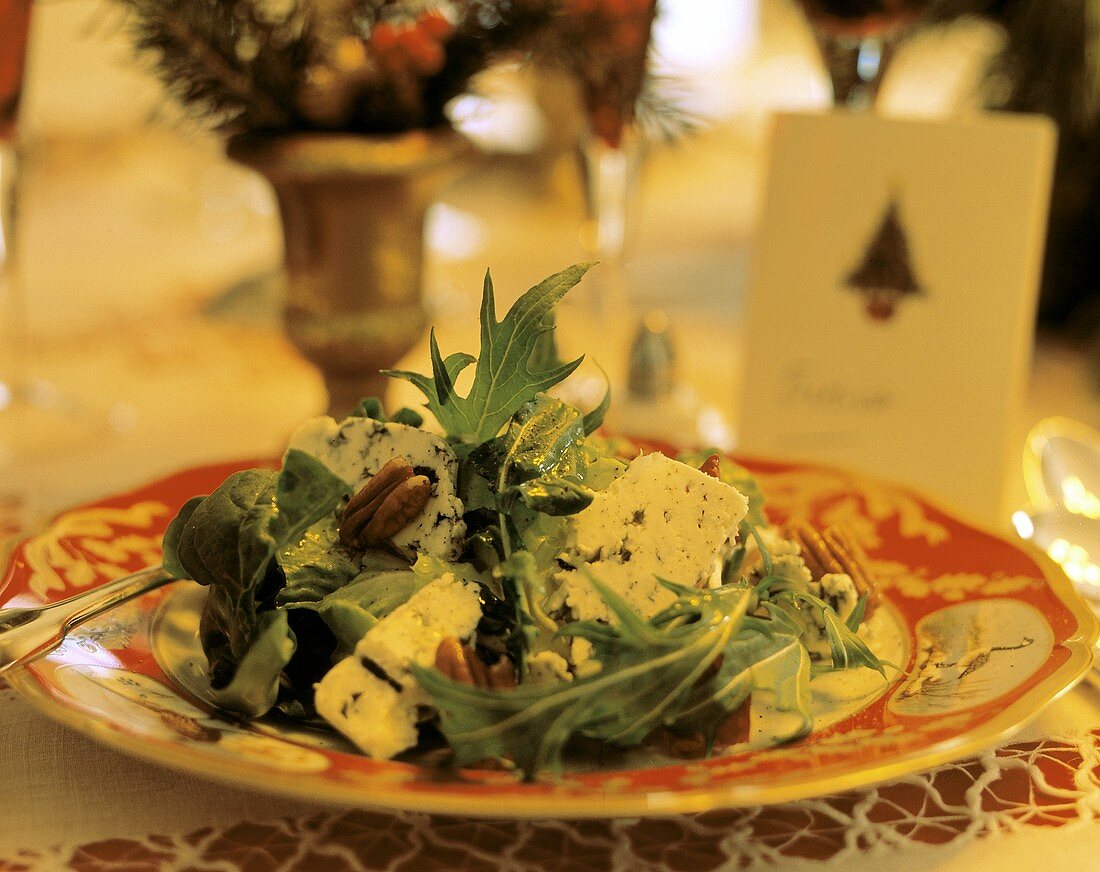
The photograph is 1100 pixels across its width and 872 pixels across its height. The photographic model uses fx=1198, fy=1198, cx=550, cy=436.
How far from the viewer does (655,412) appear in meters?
1.43

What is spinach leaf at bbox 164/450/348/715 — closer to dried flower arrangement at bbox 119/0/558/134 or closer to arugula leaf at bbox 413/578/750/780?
arugula leaf at bbox 413/578/750/780

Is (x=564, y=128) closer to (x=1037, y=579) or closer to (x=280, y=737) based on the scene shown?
(x=1037, y=579)

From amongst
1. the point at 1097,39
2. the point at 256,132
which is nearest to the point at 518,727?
the point at 256,132

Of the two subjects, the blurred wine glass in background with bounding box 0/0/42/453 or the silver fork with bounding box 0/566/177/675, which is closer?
the silver fork with bounding box 0/566/177/675

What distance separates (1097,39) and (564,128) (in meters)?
0.92

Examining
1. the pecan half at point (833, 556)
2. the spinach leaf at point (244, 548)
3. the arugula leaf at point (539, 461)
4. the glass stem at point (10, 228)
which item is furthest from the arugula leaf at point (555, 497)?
the glass stem at point (10, 228)

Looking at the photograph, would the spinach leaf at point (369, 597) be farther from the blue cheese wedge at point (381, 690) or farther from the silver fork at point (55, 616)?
the silver fork at point (55, 616)

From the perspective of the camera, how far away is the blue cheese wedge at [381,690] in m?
0.62

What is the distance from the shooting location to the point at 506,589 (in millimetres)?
684

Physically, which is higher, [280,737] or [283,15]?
[283,15]

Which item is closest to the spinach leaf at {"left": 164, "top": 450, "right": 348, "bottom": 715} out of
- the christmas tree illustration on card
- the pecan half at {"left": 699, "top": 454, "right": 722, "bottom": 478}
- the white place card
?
the pecan half at {"left": 699, "top": 454, "right": 722, "bottom": 478}

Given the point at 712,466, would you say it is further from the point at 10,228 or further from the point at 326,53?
the point at 10,228

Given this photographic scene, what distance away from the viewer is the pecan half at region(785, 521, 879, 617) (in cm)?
83

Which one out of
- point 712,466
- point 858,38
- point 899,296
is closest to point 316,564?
point 712,466
